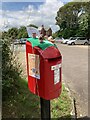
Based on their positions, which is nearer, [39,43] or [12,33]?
[39,43]

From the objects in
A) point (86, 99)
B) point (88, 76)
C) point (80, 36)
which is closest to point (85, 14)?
point (80, 36)

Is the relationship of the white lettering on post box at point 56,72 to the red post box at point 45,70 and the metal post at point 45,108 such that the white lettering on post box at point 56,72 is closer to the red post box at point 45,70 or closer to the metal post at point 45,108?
the red post box at point 45,70

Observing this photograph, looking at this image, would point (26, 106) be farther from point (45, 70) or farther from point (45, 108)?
point (45, 70)

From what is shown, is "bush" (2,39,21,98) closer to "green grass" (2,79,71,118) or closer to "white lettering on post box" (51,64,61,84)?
"green grass" (2,79,71,118)

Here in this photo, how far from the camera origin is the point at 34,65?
3051mm

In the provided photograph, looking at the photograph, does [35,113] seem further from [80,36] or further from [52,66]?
[80,36]

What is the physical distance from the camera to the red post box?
2.93 m

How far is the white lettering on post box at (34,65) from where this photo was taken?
9.80 ft

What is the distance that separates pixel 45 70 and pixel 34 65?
0.19 metres

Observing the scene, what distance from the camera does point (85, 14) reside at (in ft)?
94.2

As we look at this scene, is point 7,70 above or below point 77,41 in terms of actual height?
above

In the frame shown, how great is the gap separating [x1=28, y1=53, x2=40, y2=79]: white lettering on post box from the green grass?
102 centimetres

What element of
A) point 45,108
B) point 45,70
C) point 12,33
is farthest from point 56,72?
point 12,33

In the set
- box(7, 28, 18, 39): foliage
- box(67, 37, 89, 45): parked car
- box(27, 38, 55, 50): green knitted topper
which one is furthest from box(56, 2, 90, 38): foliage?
box(27, 38, 55, 50): green knitted topper
